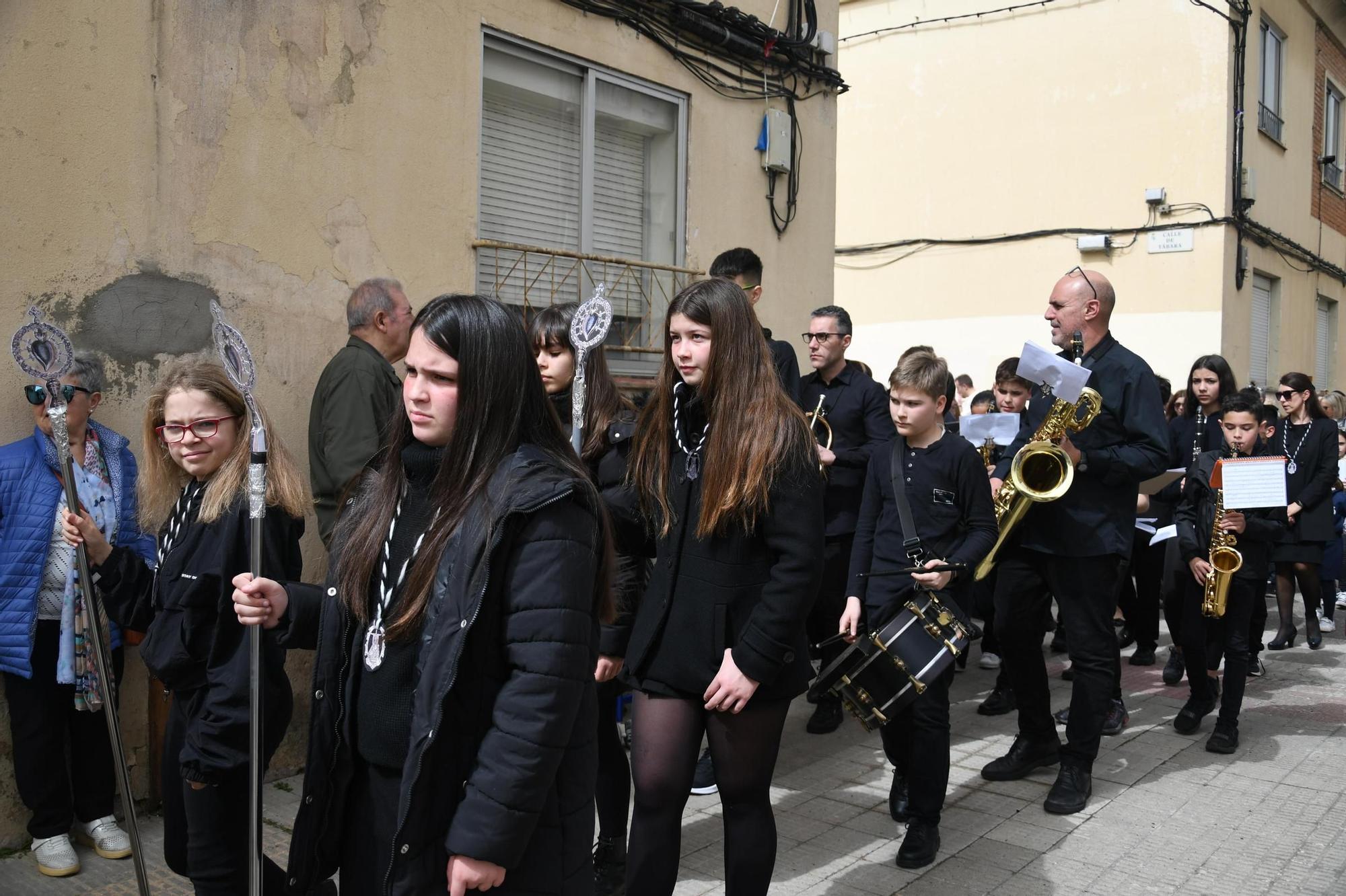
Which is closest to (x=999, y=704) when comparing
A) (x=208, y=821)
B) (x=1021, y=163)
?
(x=208, y=821)

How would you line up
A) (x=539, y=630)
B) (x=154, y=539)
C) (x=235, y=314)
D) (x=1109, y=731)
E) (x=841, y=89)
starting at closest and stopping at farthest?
(x=539, y=630), (x=154, y=539), (x=235, y=314), (x=1109, y=731), (x=841, y=89)

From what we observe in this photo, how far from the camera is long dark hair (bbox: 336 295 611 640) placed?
7.44 feet

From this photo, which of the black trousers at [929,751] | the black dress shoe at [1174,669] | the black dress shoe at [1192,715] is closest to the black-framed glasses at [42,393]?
the black trousers at [929,751]

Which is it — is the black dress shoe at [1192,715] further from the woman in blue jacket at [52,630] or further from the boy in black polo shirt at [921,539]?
the woman in blue jacket at [52,630]

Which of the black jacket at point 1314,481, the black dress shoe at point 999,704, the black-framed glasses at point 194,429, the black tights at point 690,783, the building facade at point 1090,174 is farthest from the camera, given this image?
the building facade at point 1090,174

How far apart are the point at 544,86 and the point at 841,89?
293 cm

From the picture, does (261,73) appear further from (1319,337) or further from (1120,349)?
(1319,337)

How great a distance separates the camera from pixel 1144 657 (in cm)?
787

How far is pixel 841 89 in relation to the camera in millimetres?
8477

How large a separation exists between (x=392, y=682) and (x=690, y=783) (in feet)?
3.82

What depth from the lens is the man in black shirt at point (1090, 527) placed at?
4.84 metres

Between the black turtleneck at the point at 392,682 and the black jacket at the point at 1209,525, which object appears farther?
the black jacket at the point at 1209,525

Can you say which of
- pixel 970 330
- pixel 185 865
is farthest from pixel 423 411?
pixel 970 330

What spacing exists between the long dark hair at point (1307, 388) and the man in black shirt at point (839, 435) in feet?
12.4
